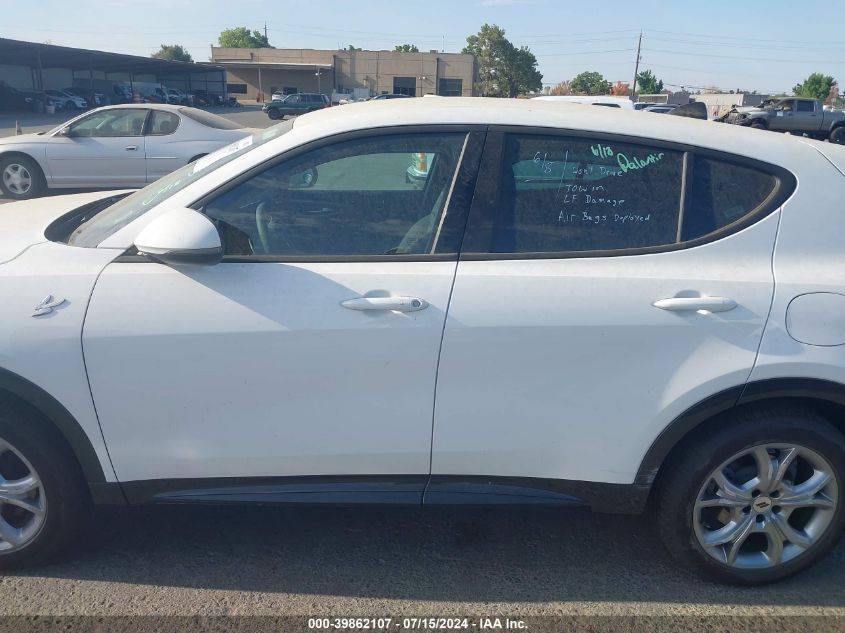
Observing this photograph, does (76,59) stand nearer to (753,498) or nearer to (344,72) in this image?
(344,72)

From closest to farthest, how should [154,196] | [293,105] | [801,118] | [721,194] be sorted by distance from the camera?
[721,194], [154,196], [801,118], [293,105]

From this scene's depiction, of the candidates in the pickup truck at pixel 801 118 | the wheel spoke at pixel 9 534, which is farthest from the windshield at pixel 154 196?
the pickup truck at pixel 801 118

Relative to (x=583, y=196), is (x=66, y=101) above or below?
below

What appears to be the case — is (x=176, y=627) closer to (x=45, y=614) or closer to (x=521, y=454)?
(x=45, y=614)

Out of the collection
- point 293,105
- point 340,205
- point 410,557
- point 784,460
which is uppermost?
point 340,205

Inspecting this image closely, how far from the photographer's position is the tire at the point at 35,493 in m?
2.43

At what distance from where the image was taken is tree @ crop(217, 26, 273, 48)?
129125 mm

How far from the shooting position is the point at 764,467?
8.28ft

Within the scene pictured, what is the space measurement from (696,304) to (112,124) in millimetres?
10477

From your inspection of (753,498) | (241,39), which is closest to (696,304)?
(753,498)

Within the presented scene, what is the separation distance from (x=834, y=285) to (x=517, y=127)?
1219 mm

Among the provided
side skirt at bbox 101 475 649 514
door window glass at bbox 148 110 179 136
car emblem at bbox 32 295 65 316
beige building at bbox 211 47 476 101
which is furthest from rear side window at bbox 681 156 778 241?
beige building at bbox 211 47 476 101

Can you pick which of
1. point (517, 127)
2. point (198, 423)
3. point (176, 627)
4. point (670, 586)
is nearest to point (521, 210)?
point (517, 127)

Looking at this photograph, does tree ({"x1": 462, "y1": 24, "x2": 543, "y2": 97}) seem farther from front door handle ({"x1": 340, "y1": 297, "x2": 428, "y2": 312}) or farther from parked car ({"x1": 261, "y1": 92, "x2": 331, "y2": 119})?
front door handle ({"x1": 340, "y1": 297, "x2": 428, "y2": 312})
